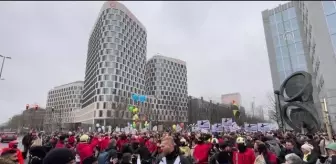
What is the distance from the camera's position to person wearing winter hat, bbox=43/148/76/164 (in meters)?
2.57

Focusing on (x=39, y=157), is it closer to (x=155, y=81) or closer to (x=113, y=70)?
(x=113, y=70)

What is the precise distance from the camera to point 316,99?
4494 centimetres

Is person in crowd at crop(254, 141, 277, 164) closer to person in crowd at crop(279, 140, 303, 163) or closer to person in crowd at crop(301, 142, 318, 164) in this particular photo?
person in crowd at crop(301, 142, 318, 164)

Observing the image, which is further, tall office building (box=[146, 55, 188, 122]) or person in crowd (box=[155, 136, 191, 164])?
tall office building (box=[146, 55, 188, 122])

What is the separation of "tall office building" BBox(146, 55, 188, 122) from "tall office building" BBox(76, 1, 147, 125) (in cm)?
1776

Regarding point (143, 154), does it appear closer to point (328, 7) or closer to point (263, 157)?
point (263, 157)

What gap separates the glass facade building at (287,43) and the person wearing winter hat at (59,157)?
59023mm

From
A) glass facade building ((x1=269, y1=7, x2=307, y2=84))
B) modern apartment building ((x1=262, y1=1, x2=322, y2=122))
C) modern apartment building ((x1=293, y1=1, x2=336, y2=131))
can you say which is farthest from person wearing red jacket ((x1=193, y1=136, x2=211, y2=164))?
glass facade building ((x1=269, y1=7, x2=307, y2=84))

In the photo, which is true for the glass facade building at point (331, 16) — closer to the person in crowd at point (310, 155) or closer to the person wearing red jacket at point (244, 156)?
Result: the person in crowd at point (310, 155)

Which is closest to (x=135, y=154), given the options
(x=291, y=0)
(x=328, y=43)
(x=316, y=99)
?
(x=328, y=43)

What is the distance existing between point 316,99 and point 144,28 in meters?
85.2

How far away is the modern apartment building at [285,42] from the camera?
5275 cm

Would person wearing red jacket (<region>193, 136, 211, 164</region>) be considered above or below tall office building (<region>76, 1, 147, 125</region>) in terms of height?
below

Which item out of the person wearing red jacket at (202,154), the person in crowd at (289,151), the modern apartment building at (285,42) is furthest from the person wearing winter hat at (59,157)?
the modern apartment building at (285,42)
